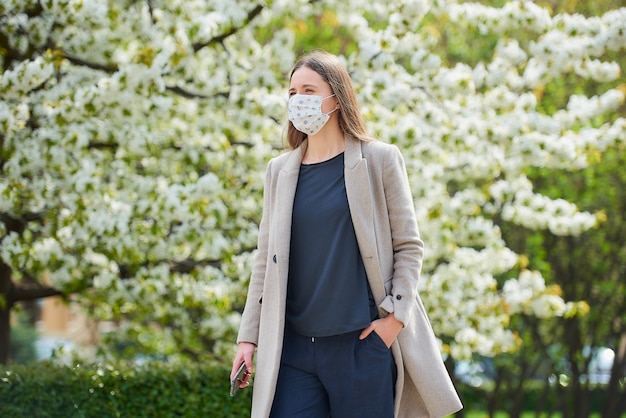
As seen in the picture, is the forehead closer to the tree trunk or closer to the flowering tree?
the flowering tree

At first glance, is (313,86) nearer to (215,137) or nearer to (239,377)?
(239,377)

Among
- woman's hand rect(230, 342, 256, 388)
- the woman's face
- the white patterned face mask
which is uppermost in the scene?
the woman's face

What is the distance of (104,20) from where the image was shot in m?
5.94

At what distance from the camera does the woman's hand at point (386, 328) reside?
9.93ft

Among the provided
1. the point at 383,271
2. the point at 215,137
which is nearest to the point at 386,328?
the point at 383,271

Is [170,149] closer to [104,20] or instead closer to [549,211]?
[104,20]

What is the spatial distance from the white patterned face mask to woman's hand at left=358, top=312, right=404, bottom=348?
725 mm

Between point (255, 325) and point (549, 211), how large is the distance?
467 cm

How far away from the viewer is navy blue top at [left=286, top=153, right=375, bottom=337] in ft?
9.94

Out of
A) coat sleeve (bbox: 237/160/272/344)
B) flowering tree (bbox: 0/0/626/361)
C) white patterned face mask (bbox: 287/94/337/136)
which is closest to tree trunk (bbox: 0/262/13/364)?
flowering tree (bbox: 0/0/626/361)

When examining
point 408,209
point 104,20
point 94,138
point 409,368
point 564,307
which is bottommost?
point 564,307

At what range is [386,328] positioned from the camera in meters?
3.04

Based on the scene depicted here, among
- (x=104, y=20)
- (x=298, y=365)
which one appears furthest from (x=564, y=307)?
(x=298, y=365)

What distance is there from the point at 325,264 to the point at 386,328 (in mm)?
298
